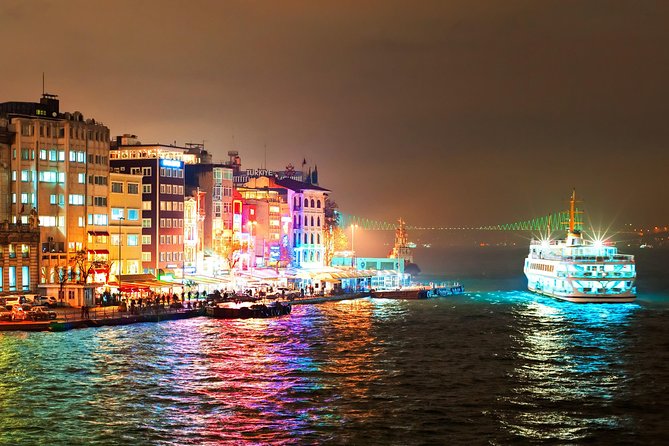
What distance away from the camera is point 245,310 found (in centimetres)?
10519

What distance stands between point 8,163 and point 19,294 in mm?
16177

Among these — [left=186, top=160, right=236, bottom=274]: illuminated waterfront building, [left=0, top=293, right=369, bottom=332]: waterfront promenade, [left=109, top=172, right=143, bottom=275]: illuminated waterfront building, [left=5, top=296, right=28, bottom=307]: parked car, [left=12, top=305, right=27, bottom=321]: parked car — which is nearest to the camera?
[left=0, top=293, right=369, bottom=332]: waterfront promenade

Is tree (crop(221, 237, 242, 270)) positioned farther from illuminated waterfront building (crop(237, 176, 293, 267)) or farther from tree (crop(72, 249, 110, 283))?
tree (crop(72, 249, 110, 283))

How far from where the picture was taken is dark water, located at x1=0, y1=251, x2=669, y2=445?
2074 inches

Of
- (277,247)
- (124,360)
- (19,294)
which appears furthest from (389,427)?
(277,247)

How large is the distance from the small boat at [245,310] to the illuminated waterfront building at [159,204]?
1814 centimetres

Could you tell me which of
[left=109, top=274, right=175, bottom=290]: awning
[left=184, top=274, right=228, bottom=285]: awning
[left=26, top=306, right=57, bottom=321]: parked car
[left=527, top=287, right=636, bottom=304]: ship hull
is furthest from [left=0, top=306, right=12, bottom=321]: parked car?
[left=527, top=287, right=636, bottom=304]: ship hull

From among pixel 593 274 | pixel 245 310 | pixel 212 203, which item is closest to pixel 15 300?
pixel 245 310

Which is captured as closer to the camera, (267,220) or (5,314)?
(5,314)

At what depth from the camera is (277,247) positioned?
15275cm

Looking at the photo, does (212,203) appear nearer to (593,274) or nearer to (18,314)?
(593,274)

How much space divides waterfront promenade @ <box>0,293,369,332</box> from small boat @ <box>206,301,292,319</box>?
5.28 ft

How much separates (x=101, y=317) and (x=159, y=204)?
3339cm

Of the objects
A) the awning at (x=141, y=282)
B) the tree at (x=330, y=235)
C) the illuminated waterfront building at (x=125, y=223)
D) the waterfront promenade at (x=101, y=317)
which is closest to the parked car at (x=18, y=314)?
the waterfront promenade at (x=101, y=317)
